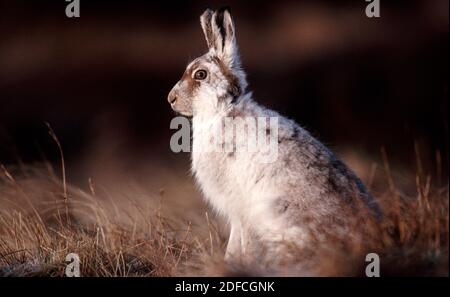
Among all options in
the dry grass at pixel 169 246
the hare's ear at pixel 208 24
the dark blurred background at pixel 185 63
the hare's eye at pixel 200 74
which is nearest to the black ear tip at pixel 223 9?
the hare's ear at pixel 208 24

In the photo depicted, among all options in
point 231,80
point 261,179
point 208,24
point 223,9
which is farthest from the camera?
point 208,24

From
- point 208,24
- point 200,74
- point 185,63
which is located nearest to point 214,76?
point 200,74

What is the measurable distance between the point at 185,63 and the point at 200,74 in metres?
12.0

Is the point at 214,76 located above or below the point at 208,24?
below

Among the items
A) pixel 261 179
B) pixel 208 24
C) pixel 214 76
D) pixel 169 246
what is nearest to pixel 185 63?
pixel 208 24

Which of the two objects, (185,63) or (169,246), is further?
(185,63)

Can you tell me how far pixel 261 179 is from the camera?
6469 millimetres

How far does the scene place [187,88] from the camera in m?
7.12

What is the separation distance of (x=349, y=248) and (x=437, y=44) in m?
15.7

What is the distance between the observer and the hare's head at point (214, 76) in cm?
702

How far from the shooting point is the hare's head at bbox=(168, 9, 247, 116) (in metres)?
7.02

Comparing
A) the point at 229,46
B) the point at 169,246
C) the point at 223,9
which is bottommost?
the point at 169,246

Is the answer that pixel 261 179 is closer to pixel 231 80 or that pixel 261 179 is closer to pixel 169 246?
pixel 169 246

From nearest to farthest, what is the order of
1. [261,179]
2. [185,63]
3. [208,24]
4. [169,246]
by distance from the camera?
[169,246], [261,179], [208,24], [185,63]
